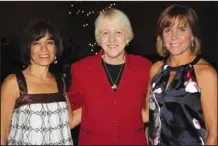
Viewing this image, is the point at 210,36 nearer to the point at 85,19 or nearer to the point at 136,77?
the point at 85,19

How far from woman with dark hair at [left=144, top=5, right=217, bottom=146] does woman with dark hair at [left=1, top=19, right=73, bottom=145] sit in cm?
73

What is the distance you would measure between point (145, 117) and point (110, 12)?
96cm

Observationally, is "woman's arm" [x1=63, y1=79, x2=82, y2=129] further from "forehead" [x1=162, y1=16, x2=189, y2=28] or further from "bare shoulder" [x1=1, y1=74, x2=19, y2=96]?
"forehead" [x1=162, y1=16, x2=189, y2=28]

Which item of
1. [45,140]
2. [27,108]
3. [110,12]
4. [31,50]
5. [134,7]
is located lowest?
[45,140]

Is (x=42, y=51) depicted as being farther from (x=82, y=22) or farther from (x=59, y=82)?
(x=82, y=22)

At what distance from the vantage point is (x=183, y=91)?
225 cm

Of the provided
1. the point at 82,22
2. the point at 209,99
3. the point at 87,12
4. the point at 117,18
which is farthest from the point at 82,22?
the point at 209,99

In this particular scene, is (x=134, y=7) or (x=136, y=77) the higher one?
(x=134, y=7)

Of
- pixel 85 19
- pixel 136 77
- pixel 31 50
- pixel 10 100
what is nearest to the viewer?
pixel 10 100

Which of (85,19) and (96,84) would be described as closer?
(96,84)

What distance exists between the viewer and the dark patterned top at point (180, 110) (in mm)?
2227

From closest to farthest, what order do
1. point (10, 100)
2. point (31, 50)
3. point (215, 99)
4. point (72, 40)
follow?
point (215, 99) < point (10, 100) < point (31, 50) < point (72, 40)

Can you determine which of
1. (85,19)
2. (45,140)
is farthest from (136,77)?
(85,19)

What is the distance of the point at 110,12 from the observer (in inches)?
103
